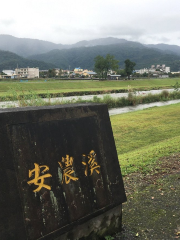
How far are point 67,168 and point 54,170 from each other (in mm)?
175

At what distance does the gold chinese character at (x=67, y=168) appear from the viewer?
2.89 meters

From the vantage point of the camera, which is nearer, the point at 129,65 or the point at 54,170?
the point at 54,170

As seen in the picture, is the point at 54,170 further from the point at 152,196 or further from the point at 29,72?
the point at 29,72

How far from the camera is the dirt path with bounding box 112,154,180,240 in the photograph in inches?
132

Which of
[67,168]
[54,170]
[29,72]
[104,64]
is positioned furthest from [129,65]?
[54,170]

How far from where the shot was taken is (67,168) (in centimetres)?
292

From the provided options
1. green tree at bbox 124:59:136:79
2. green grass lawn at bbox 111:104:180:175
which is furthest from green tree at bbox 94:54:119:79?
green grass lawn at bbox 111:104:180:175

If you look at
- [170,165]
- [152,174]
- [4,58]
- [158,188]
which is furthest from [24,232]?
[4,58]

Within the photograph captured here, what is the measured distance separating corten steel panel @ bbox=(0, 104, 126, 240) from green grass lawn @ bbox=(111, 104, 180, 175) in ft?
8.40

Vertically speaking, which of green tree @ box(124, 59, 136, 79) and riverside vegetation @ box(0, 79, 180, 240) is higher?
Result: green tree @ box(124, 59, 136, 79)

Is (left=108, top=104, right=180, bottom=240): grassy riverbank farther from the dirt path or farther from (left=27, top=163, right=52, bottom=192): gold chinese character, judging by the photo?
(left=27, top=163, right=52, bottom=192): gold chinese character

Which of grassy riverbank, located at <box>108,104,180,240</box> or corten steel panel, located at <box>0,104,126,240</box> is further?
grassy riverbank, located at <box>108,104,180,240</box>

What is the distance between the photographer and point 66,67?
16112cm

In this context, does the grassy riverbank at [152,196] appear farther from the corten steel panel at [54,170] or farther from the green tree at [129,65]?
the green tree at [129,65]
